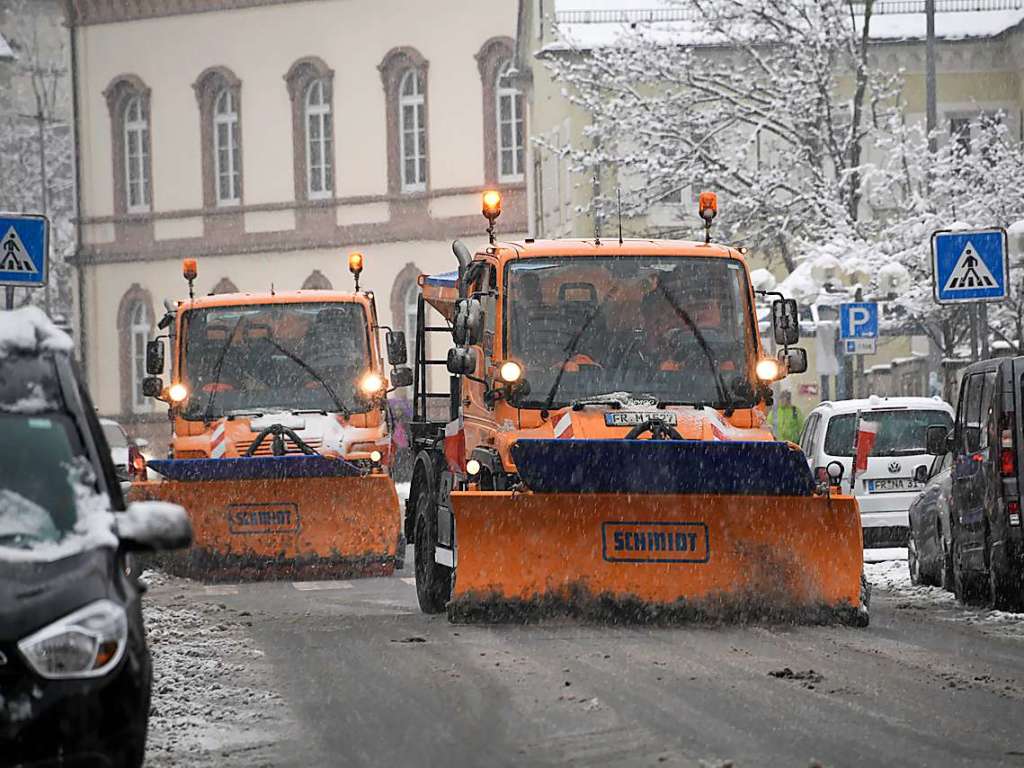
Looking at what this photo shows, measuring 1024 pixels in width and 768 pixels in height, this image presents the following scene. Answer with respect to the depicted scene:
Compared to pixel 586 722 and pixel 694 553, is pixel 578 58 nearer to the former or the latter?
pixel 694 553

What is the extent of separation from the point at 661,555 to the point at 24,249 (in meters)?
8.06

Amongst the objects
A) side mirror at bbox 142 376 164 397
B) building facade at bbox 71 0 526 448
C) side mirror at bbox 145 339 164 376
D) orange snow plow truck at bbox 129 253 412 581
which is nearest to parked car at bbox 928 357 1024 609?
orange snow plow truck at bbox 129 253 412 581

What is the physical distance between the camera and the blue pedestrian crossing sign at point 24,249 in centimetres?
1991

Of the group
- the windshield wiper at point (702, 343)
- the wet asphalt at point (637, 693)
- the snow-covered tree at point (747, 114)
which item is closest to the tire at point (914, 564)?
the wet asphalt at point (637, 693)

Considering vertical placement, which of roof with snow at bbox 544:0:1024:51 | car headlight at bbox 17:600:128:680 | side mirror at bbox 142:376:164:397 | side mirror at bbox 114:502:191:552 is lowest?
car headlight at bbox 17:600:128:680

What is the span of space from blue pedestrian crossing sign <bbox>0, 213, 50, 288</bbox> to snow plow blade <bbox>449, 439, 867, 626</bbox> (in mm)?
7152

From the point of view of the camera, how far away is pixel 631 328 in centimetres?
1509

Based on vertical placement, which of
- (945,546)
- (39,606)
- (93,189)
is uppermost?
(93,189)

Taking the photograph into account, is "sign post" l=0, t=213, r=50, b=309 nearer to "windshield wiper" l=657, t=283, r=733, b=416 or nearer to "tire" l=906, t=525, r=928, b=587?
"windshield wiper" l=657, t=283, r=733, b=416

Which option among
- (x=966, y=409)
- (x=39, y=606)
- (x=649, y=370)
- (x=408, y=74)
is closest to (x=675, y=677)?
(x=649, y=370)

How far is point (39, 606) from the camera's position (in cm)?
699

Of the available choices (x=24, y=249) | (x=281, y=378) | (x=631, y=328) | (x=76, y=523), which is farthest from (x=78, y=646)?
(x=281, y=378)

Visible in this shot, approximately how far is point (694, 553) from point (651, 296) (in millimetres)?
1940

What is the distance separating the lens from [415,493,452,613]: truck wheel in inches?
625
